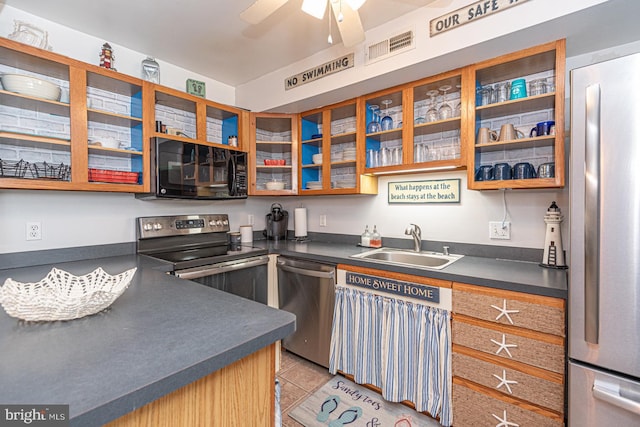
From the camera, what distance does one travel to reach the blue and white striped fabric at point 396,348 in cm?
165

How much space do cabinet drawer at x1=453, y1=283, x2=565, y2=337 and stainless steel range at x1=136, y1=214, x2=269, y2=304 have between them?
1.48 metres

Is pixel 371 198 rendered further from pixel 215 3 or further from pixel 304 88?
pixel 215 3

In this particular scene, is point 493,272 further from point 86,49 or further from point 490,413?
point 86,49

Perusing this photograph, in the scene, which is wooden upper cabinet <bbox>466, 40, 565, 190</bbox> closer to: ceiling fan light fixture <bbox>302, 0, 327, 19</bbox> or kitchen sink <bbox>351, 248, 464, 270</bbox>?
kitchen sink <bbox>351, 248, 464, 270</bbox>

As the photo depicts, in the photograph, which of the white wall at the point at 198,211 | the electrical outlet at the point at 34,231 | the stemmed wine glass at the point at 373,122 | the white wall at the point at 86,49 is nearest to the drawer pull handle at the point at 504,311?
the white wall at the point at 198,211

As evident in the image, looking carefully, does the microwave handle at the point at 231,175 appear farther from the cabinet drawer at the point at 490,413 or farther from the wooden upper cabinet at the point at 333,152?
the cabinet drawer at the point at 490,413

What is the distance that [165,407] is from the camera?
0.67 m

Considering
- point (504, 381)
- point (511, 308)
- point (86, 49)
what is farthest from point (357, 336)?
point (86, 49)

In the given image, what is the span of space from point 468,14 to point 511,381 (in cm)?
192

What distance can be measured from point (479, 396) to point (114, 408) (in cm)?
166

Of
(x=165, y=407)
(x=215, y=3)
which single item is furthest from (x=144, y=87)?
(x=165, y=407)

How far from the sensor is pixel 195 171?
232 cm

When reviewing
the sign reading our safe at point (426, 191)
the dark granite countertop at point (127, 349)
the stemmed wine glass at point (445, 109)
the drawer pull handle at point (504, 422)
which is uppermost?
the stemmed wine glass at point (445, 109)

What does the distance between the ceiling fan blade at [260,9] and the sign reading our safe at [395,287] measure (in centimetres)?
158
